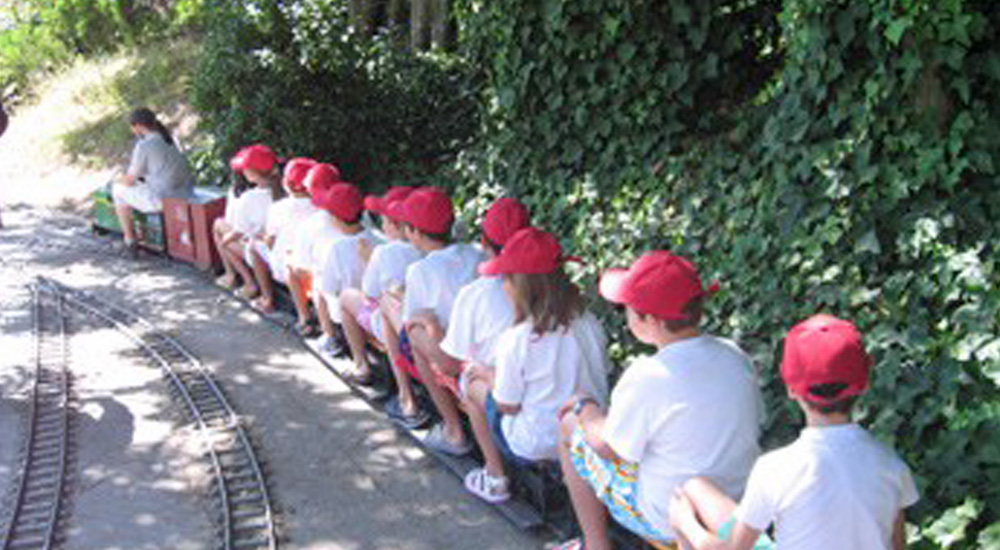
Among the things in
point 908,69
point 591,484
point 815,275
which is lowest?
point 591,484

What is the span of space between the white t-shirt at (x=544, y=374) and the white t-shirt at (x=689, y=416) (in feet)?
2.71

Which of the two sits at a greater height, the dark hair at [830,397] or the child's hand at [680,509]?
the dark hair at [830,397]

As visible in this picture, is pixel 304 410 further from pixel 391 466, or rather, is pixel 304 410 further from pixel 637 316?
pixel 637 316

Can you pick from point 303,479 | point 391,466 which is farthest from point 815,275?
point 303,479

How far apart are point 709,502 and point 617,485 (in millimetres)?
586

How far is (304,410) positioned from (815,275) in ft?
11.0

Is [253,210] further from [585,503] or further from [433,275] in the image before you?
[585,503]

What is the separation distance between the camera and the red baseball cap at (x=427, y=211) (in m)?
5.93

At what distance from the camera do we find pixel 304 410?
22.5 ft

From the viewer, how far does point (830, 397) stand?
325 centimetres

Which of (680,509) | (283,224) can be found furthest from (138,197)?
(680,509)

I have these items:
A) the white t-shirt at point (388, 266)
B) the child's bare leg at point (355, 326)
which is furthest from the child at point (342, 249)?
the white t-shirt at point (388, 266)

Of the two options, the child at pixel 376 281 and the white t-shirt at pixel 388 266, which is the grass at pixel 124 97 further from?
the white t-shirt at pixel 388 266

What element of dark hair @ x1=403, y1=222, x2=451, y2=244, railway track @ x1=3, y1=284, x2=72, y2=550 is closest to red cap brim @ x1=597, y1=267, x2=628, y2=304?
dark hair @ x1=403, y1=222, x2=451, y2=244
